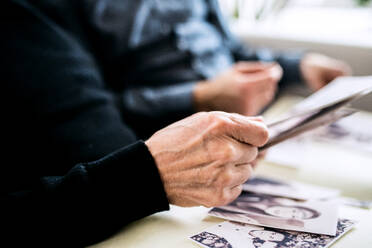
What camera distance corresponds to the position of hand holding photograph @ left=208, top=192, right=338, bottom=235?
0.55 meters

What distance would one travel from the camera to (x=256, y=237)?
0.52m

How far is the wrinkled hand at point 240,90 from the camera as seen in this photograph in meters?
1.04

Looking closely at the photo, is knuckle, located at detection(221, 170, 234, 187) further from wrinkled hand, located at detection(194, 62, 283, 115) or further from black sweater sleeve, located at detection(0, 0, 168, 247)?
wrinkled hand, located at detection(194, 62, 283, 115)

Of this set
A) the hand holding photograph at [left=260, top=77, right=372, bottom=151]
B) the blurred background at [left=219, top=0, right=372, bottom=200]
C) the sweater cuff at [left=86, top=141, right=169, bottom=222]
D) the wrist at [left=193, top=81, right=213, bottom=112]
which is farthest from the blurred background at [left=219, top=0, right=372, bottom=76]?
the sweater cuff at [left=86, top=141, right=169, bottom=222]

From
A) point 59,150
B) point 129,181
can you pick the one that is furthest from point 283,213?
point 59,150

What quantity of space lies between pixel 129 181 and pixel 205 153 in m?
0.12

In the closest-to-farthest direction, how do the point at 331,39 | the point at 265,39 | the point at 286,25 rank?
the point at 331,39
the point at 265,39
the point at 286,25

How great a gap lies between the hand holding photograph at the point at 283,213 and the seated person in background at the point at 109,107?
42 millimetres

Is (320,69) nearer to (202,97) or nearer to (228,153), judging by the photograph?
(202,97)

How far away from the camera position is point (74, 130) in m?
0.73

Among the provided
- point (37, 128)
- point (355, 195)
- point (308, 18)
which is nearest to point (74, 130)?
point (37, 128)

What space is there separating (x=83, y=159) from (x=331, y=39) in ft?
3.71

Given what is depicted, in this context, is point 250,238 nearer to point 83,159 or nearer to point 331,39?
point 83,159

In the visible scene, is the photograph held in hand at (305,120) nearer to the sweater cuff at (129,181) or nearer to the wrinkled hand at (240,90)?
the sweater cuff at (129,181)
